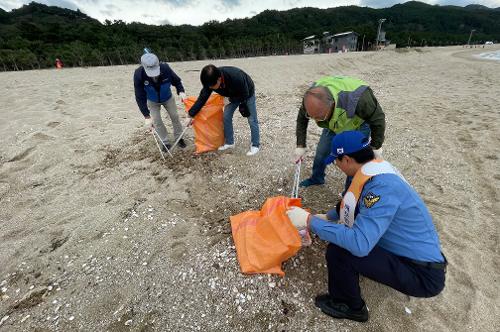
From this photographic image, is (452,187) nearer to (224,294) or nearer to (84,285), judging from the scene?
(224,294)

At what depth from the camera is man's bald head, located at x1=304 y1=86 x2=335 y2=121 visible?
2225 millimetres

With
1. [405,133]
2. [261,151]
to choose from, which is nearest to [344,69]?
[405,133]

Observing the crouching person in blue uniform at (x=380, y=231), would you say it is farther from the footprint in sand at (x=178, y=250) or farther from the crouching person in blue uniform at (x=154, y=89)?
the crouching person in blue uniform at (x=154, y=89)

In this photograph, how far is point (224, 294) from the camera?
2.24m

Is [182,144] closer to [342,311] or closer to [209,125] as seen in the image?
[209,125]

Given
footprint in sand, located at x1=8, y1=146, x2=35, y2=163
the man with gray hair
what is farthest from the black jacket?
footprint in sand, located at x1=8, y1=146, x2=35, y2=163

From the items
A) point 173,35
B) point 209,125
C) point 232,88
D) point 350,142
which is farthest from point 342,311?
point 173,35

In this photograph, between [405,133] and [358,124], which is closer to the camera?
[358,124]

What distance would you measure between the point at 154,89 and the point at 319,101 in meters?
Result: 2.65

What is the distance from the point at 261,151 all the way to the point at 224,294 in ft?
8.48

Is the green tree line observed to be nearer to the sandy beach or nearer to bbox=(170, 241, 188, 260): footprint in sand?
→ the sandy beach

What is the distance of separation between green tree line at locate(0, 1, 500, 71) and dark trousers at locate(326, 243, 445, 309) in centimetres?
2474

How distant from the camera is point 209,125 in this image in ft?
13.8

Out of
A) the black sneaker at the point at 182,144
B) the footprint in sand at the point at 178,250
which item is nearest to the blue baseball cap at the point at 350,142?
the footprint in sand at the point at 178,250
